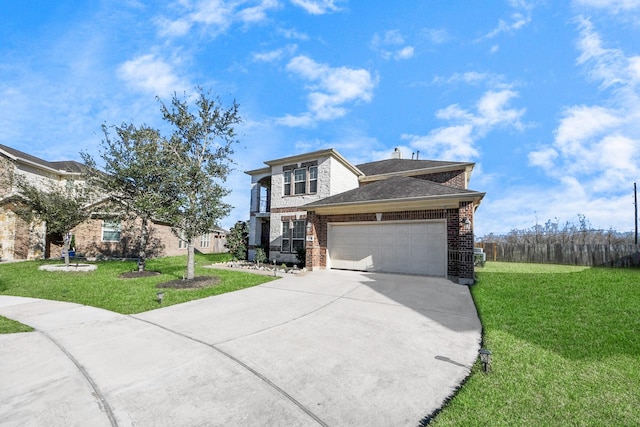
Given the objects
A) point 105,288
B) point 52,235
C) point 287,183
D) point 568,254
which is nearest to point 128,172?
point 105,288

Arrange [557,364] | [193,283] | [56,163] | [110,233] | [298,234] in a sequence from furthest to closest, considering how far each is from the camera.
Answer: [56,163] < [110,233] < [298,234] < [193,283] < [557,364]

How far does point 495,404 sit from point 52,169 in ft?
91.4

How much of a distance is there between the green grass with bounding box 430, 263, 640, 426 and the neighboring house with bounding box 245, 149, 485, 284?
363 centimetres

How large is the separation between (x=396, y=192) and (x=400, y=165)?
264 inches

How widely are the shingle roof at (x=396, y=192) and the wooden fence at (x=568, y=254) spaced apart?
42.6 feet

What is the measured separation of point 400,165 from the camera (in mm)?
17875

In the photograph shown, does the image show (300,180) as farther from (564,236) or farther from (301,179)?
(564,236)

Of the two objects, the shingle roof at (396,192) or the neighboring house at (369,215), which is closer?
the neighboring house at (369,215)

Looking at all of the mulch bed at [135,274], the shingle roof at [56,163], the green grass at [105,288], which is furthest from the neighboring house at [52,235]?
the mulch bed at [135,274]

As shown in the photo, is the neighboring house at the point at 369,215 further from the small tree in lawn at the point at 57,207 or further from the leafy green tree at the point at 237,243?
the small tree in lawn at the point at 57,207

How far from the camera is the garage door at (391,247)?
434 inches

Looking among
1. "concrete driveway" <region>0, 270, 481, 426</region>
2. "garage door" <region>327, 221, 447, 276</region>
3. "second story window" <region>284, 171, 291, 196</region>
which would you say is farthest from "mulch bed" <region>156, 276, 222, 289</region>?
"second story window" <region>284, 171, 291, 196</region>

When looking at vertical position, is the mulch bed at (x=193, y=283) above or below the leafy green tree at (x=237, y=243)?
below

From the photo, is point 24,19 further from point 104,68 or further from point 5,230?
point 5,230
